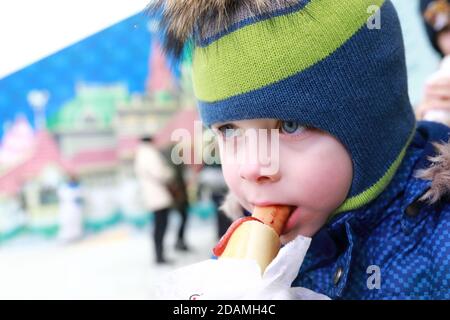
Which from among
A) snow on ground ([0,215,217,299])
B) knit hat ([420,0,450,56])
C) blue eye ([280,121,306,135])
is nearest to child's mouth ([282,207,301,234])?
blue eye ([280,121,306,135])

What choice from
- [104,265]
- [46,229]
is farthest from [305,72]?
[46,229]

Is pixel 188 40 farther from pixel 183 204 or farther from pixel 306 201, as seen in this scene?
pixel 183 204

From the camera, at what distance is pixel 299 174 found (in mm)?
669

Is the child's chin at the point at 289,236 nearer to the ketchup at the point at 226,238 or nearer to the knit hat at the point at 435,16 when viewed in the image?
the ketchup at the point at 226,238

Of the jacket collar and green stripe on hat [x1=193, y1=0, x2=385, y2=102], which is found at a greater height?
green stripe on hat [x1=193, y1=0, x2=385, y2=102]

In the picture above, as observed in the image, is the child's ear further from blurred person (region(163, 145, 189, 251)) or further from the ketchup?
blurred person (region(163, 145, 189, 251))

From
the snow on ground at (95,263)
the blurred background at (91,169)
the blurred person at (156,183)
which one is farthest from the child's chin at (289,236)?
the blurred person at (156,183)

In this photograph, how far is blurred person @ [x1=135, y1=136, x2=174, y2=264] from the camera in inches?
110

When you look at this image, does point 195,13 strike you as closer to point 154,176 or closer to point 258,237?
point 258,237

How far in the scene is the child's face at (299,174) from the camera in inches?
26.4

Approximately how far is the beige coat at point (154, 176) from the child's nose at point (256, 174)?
2.16 metres

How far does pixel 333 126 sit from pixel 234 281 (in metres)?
0.24

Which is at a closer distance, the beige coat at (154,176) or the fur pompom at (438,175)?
the fur pompom at (438,175)

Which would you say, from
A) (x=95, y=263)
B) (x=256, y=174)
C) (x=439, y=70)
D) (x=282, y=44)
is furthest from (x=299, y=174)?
(x=95, y=263)
